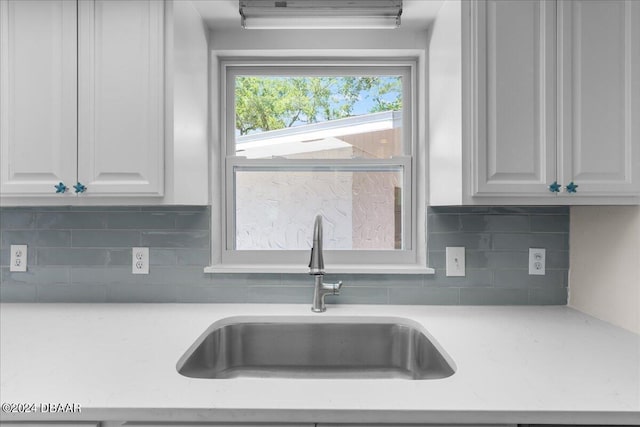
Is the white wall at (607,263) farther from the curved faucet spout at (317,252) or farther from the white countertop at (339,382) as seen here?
the curved faucet spout at (317,252)

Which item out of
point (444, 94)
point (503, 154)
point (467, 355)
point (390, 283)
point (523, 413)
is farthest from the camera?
point (390, 283)

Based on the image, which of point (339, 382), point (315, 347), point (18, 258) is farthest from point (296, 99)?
point (18, 258)

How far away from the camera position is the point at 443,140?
145cm

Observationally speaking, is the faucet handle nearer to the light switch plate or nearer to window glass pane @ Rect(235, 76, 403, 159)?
the light switch plate

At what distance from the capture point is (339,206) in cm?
177

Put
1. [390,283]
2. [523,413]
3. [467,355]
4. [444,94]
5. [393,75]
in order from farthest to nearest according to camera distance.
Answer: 1. [393,75]
2. [390,283]
3. [444,94]
4. [467,355]
5. [523,413]

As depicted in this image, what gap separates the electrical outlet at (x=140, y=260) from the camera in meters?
1.64

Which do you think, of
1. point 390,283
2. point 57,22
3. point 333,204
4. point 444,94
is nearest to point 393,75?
point 444,94

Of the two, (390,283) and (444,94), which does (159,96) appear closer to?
(444,94)

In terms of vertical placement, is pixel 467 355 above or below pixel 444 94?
below

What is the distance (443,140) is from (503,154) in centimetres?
26

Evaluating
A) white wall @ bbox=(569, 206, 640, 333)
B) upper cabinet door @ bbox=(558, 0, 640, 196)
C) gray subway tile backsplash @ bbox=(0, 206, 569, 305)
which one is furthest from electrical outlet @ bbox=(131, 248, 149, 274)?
white wall @ bbox=(569, 206, 640, 333)

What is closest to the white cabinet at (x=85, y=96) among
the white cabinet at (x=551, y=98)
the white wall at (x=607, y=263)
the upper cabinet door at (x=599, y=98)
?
the white cabinet at (x=551, y=98)

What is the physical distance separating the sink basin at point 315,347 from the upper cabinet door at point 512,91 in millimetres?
663
